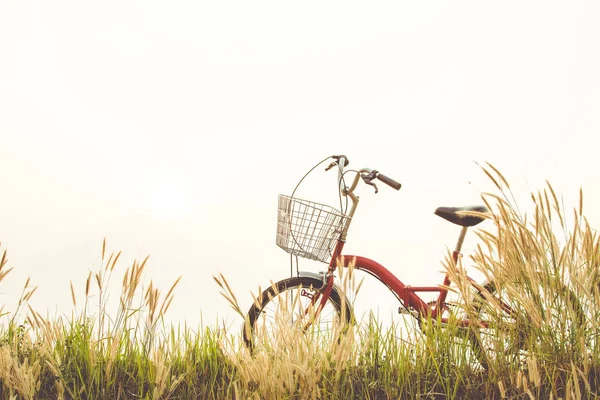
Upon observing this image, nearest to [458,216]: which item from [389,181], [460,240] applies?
[460,240]

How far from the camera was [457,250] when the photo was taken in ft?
14.8

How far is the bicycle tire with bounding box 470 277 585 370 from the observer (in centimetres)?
280

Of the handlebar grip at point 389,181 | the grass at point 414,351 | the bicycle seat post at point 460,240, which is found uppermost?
the handlebar grip at point 389,181

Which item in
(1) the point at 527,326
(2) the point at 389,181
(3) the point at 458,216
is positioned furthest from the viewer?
(3) the point at 458,216

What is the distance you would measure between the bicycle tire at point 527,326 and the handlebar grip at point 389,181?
3.87 feet

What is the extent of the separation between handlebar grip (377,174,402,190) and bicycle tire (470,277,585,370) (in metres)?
1.18

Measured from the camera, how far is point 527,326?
115 inches

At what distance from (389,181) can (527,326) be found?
143 cm

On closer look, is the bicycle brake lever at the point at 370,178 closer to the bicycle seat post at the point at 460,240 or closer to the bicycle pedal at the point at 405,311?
the bicycle seat post at the point at 460,240

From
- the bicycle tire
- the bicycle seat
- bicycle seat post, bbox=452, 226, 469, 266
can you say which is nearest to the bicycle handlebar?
the bicycle seat

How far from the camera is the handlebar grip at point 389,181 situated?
4.04 meters

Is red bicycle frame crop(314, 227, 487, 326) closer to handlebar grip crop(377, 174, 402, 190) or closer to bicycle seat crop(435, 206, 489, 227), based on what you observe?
bicycle seat crop(435, 206, 489, 227)

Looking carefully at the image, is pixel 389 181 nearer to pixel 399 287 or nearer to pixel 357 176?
pixel 357 176

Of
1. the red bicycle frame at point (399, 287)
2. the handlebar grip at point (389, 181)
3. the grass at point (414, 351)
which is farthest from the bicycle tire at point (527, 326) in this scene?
the red bicycle frame at point (399, 287)
